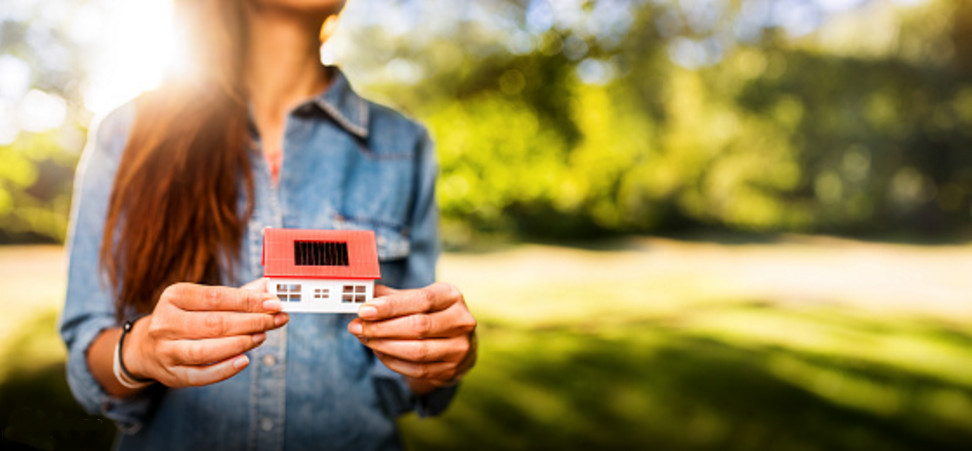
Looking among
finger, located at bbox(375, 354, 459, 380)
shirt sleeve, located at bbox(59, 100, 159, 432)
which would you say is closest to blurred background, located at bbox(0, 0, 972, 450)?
shirt sleeve, located at bbox(59, 100, 159, 432)

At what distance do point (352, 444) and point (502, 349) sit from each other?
357 centimetres

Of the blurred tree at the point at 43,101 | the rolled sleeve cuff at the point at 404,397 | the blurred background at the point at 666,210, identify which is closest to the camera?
the rolled sleeve cuff at the point at 404,397

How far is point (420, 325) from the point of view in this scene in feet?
2.39

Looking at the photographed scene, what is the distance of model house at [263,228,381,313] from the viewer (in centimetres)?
68

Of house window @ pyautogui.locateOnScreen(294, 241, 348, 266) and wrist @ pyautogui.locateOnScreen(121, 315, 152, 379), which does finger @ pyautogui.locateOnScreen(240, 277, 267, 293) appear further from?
wrist @ pyautogui.locateOnScreen(121, 315, 152, 379)

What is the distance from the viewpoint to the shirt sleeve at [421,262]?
3.50 feet

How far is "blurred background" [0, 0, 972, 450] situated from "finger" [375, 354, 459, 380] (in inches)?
96.8

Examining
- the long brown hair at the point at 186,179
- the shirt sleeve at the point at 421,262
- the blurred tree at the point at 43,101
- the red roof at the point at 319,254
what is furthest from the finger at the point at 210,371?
the blurred tree at the point at 43,101

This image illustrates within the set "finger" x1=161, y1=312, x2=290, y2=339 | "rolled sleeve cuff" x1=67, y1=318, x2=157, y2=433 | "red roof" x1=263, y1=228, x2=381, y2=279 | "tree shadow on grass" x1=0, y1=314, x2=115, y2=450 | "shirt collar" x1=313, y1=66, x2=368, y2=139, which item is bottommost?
"tree shadow on grass" x1=0, y1=314, x2=115, y2=450

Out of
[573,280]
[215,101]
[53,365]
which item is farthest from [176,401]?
[573,280]

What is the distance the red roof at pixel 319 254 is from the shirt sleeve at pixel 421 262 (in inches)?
14.5

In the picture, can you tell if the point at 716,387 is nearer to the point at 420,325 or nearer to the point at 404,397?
the point at 404,397

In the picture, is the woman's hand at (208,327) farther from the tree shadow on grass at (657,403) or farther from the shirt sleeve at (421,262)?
the tree shadow on grass at (657,403)

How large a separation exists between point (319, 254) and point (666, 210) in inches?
206
